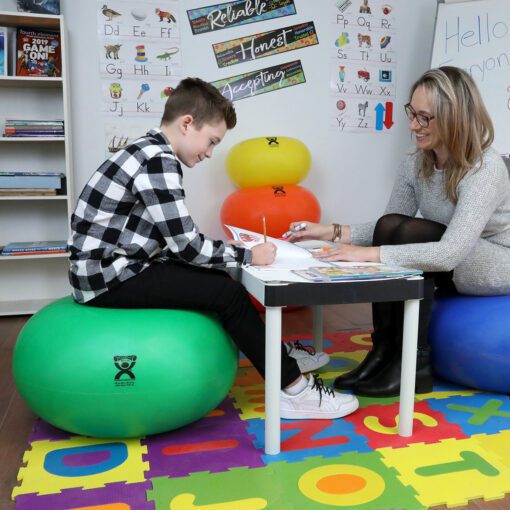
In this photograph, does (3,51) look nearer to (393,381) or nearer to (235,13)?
(235,13)

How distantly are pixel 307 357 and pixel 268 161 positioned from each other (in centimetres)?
105

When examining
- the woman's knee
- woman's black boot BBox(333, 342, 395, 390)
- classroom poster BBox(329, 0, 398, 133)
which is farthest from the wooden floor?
classroom poster BBox(329, 0, 398, 133)

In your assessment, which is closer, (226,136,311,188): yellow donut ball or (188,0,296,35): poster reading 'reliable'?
(226,136,311,188): yellow donut ball

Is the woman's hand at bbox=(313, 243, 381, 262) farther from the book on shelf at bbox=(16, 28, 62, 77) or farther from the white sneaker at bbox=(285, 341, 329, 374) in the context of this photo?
the book on shelf at bbox=(16, 28, 62, 77)

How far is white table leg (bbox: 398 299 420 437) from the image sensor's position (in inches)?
52.7

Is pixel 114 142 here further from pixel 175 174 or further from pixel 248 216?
pixel 175 174

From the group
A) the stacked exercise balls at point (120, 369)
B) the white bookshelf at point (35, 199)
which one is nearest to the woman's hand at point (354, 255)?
the stacked exercise balls at point (120, 369)

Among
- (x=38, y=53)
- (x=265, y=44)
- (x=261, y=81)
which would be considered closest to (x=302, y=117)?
(x=261, y=81)

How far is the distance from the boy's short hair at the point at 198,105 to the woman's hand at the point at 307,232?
47 cm

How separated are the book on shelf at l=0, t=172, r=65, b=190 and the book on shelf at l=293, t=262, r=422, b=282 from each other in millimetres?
1680

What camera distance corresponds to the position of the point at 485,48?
9.31 ft

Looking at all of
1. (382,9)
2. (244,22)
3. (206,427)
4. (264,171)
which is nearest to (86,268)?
(206,427)

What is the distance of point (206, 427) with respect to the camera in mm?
1468

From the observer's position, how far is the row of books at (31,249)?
8.52 feet
